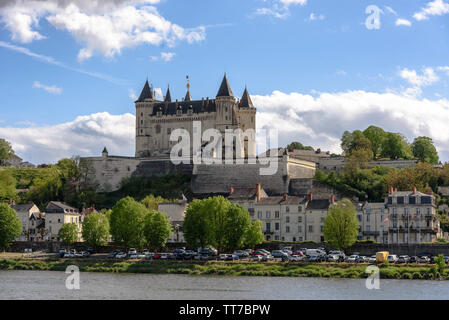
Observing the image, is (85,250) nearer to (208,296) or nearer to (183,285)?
(183,285)

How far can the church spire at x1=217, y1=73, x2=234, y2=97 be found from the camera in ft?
320

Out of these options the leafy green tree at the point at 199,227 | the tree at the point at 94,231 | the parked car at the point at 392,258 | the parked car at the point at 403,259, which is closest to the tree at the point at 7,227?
the tree at the point at 94,231

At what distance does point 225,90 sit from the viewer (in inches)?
3856

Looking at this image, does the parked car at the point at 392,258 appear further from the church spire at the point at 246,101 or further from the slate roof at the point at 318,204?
the church spire at the point at 246,101

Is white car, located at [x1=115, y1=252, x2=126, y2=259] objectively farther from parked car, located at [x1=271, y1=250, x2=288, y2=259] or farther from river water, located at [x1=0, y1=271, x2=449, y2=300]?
parked car, located at [x1=271, y1=250, x2=288, y2=259]

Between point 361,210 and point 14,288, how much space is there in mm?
31800

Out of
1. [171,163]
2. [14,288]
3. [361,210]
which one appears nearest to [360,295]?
[14,288]

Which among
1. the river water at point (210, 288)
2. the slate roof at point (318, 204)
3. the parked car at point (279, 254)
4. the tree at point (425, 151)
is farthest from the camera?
the tree at point (425, 151)

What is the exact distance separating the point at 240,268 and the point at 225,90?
50173 mm

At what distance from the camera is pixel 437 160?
99188 mm

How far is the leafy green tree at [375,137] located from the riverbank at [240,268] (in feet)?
170

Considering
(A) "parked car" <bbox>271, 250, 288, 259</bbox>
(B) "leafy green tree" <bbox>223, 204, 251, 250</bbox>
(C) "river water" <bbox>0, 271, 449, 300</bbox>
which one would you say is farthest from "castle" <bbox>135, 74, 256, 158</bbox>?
(C) "river water" <bbox>0, 271, 449, 300</bbox>

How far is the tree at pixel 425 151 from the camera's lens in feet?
325
